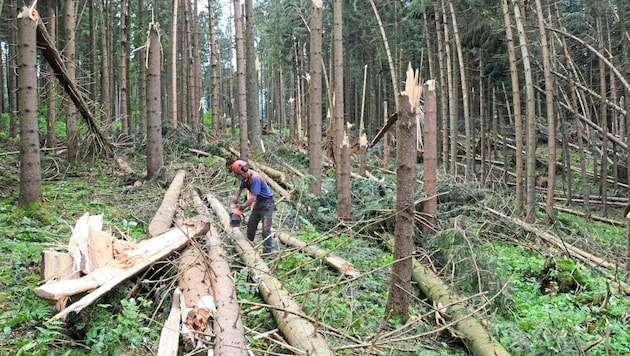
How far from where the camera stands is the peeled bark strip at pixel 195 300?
3.89 m

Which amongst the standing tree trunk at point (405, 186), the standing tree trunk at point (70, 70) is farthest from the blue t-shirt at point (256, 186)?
the standing tree trunk at point (70, 70)

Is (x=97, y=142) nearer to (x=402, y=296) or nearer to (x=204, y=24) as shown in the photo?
(x=402, y=296)

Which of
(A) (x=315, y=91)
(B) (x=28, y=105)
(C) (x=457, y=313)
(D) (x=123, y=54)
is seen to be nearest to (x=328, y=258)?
(C) (x=457, y=313)

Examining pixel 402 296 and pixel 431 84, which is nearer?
pixel 402 296

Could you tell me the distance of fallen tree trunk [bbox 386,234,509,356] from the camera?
4.67 meters

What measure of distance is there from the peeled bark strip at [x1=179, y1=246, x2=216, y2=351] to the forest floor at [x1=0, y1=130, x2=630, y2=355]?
162 mm

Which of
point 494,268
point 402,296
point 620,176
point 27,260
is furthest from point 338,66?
point 620,176

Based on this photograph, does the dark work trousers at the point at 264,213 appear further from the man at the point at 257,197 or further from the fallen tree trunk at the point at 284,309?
the fallen tree trunk at the point at 284,309

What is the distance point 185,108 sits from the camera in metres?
23.3

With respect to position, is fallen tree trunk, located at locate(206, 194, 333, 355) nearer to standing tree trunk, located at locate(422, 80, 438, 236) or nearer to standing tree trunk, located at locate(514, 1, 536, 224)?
standing tree trunk, located at locate(422, 80, 438, 236)

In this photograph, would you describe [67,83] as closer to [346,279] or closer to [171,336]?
[346,279]

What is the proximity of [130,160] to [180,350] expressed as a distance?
11.5m

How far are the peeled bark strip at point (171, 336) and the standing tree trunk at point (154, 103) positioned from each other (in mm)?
7374

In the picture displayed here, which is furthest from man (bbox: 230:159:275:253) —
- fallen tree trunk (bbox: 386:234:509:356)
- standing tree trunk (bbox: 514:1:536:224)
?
standing tree trunk (bbox: 514:1:536:224)
